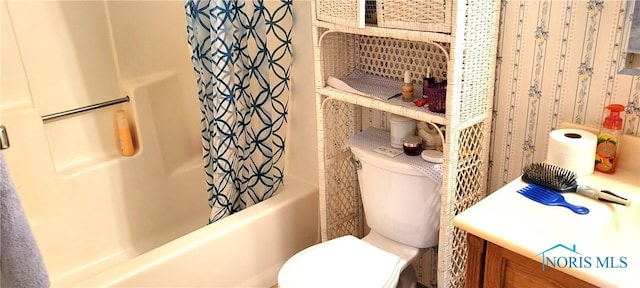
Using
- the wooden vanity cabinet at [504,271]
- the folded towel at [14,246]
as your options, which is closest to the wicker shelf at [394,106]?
the wooden vanity cabinet at [504,271]

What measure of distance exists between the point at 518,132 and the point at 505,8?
373mm

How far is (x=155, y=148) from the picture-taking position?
8.03 feet

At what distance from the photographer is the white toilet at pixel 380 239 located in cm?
150

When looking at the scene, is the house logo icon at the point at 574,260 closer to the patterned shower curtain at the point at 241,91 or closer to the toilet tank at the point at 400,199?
the toilet tank at the point at 400,199

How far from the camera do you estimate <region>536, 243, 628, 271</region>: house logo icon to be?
1.00 meters

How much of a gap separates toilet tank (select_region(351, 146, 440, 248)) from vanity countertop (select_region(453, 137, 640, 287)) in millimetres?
360

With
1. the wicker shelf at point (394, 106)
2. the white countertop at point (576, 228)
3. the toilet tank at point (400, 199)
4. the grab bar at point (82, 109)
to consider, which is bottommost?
the toilet tank at point (400, 199)

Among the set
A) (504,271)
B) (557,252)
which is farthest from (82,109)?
(557,252)

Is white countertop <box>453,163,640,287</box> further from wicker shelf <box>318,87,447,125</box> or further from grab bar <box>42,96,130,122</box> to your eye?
grab bar <box>42,96,130,122</box>

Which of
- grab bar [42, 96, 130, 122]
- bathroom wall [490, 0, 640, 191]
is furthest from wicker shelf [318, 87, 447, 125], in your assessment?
grab bar [42, 96, 130, 122]

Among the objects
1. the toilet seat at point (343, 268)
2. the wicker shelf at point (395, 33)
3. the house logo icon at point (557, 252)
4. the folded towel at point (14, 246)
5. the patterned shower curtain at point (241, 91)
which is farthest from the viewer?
the patterned shower curtain at point (241, 91)

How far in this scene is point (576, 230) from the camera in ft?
3.65

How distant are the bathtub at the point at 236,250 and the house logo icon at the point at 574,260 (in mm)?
1158

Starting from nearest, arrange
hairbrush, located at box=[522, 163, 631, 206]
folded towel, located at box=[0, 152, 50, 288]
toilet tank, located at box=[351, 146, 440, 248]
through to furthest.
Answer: folded towel, located at box=[0, 152, 50, 288]
hairbrush, located at box=[522, 163, 631, 206]
toilet tank, located at box=[351, 146, 440, 248]
